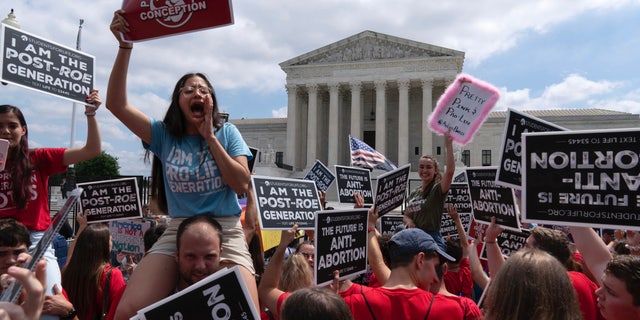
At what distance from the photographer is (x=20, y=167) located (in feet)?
13.2

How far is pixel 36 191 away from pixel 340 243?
2515 mm

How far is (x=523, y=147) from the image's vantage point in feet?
13.9

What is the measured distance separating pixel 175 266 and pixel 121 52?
1.50 meters

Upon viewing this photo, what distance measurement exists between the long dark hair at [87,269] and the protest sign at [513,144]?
11.8 ft

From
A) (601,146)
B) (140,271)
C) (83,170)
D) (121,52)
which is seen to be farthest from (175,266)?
(83,170)

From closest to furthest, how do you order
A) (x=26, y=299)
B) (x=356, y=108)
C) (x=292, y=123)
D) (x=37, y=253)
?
1. (x=26, y=299)
2. (x=37, y=253)
3. (x=356, y=108)
4. (x=292, y=123)

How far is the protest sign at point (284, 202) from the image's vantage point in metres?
5.26

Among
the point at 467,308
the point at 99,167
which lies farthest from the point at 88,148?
the point at 99,167

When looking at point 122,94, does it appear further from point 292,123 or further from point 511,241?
point 292,123

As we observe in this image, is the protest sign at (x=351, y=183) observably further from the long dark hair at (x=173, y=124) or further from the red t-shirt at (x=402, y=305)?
the red t-shirt at (x=402, y=305)

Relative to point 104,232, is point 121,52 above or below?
above

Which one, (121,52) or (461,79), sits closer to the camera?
(121,52)

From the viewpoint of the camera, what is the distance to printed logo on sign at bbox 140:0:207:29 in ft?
11.8

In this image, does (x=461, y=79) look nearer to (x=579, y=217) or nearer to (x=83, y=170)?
(x=579, y=217)
